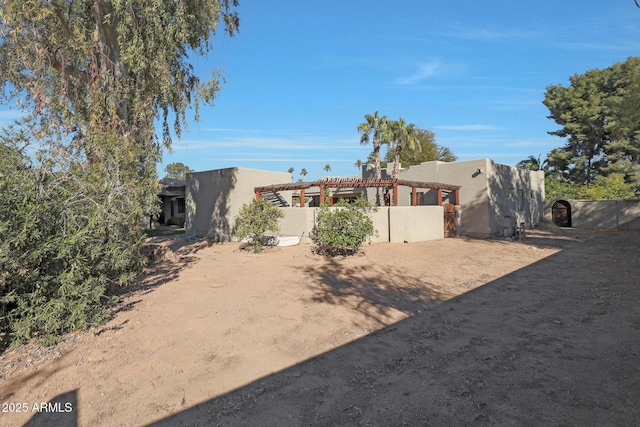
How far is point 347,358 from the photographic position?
13.6 ft

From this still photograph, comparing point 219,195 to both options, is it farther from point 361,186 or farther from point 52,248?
point 52,248

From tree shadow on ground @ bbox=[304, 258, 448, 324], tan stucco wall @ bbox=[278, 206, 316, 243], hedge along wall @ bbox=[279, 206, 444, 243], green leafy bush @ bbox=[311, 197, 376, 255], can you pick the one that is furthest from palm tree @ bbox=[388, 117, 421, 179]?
tree shadow on ground @ bbox=[304, 258, 448, 324]

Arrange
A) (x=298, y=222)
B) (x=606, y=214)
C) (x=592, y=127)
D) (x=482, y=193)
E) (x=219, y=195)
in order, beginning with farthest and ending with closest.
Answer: (x=592, y=127), (x=606, y=214), (x=482, y=193), (x=219, y=195), (x=298, y=222)

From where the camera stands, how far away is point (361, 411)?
3.01 metres

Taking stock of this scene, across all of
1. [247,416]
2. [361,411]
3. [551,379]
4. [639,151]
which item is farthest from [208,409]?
[639,151]

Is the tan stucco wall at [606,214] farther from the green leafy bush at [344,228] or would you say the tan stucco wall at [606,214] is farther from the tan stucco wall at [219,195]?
the tan stucco wall at [219,195]

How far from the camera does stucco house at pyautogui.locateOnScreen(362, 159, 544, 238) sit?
17531 millimetres

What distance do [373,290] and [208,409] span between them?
4.80 meters

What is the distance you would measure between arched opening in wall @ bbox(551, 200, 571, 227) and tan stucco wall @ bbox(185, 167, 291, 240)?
20115 mm

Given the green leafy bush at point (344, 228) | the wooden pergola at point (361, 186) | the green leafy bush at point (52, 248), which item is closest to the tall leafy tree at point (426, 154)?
the wooden pergola at point (361, 186)

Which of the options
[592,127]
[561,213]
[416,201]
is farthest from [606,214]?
[416,201]

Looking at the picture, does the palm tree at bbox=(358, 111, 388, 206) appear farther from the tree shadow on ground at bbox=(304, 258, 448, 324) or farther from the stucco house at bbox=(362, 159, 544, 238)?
the tree shadow on ground at bbox=(304, 258, 448, 324)

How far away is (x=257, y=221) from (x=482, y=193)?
12.0 metres

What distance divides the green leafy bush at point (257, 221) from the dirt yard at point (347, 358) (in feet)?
15.5
